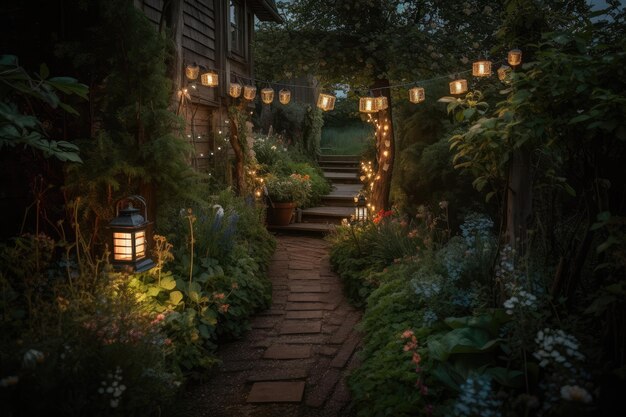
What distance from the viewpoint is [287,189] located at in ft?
35.6

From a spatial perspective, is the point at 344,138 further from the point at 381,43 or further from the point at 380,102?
the point at 380,102

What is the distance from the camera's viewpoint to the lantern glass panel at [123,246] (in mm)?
3598

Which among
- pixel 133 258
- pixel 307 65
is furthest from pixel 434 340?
pixel 307 65

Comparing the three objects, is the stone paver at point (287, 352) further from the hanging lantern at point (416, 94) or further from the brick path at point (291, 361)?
the hanging lantern at point (416, 94)

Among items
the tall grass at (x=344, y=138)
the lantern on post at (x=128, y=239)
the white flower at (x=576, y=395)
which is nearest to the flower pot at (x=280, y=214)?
the lantern on post at (x=128, y=239)

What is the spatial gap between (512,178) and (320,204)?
Answer: 8.98 metres

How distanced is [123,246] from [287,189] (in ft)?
24.0

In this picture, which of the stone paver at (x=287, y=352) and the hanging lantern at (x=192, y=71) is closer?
the stone paver at (x=287, y=352)

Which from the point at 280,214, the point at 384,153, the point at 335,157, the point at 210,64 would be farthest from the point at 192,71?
the point at 335,157

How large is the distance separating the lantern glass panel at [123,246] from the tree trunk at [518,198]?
2.84m

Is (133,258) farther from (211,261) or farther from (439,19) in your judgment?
(439,19)

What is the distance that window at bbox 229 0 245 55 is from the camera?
10.4 metres

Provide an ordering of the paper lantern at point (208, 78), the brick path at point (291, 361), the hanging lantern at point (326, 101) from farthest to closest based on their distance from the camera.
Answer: the hanging lantern at point (326, 101) < the paper lantern at point (208, 78) < the brick path at point (291, 361)

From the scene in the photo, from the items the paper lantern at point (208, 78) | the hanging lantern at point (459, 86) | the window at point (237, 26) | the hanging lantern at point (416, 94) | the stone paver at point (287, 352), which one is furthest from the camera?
the window at point (237, 26)
